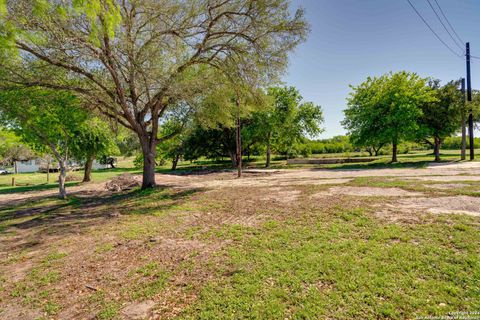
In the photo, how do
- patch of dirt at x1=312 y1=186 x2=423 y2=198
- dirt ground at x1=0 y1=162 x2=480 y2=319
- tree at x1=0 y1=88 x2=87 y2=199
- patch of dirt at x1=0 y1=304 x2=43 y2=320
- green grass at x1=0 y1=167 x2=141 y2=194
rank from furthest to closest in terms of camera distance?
green grass at x1=0 y1=167 x2=141 y2=194
tree at x1=0 y1=88 x2=87 y2=199
patch of dirt at x1=312 y1=186 x2=423 y2=198
dirt ground at x1=0 y1=162 x2=480 y2=319
patch of dirt at x1=0 y1=304 x2=43 y2=320

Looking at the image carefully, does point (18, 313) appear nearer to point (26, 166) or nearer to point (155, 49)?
point (155, 49)

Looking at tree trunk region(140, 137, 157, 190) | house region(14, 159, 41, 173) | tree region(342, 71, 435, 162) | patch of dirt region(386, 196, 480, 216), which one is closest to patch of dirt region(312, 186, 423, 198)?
patch of dirt region(386, 196, 480, 216)

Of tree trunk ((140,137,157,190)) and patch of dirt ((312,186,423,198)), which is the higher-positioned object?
tree trunk ((140,137,157,190))

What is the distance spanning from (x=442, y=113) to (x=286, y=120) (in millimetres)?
12862

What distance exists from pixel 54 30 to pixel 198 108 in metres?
5.88

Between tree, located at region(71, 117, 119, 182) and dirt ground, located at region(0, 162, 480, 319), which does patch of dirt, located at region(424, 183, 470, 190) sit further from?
tree, located at region(71, 117, 119, 182)

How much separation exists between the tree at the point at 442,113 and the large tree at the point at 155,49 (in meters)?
16.7

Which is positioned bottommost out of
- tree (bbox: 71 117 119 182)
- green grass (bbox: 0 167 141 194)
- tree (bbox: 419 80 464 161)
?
green grass (bbox: 0 167 141 194)

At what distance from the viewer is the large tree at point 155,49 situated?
7379 mm

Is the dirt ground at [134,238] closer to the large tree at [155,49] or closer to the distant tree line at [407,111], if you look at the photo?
the large tree at [155,49]

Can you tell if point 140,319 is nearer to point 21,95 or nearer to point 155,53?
point 155,53

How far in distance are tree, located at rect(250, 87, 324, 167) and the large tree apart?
40.7 ft

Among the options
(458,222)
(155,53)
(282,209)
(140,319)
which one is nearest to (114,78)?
(155,53)

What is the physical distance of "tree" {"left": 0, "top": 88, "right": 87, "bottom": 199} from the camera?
28.8ft
